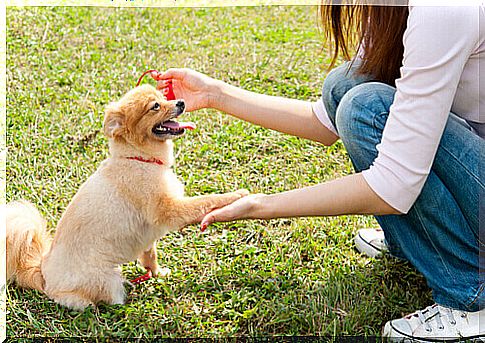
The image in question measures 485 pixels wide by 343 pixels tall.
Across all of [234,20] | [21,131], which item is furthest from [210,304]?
[234,20]

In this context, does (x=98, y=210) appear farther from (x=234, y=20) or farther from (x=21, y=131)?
(x=234, y=20)

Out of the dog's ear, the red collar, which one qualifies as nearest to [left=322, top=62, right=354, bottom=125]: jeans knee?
the red collar

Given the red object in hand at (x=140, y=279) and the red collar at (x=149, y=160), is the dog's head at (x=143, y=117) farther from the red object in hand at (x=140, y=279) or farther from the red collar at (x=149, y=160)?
the red object in hand at (x=140, y=279)

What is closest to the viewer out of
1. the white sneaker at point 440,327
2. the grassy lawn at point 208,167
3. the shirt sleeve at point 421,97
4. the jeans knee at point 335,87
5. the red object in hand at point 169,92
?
the shirt sleeve at point 421,97

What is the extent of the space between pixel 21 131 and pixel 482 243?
8.69ft

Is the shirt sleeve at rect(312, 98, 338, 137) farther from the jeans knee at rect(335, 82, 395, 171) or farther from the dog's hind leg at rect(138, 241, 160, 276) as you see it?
the dog's hind leg at rect(138, 241, 160, 276)

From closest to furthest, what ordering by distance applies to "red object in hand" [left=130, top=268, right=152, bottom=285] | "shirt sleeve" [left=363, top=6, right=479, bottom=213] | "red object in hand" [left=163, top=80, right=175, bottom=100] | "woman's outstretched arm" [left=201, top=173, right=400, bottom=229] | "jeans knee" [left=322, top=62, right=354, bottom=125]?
"shirt sleeve" [left=363, top=6, right=479, bottom=213] < "woman's outstretched arm" [left=201, top=173, right=400, bottom=229] < "jeans knee" [left=322, top=62, right=354, bottom=125] < "red object in hand" [left=130, top=268, right=152, bottom=285] < "red object in hand" [left=163, top=80, right=175, bottom=100]

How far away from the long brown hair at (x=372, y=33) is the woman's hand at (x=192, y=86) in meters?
0.57

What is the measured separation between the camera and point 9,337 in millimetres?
2348

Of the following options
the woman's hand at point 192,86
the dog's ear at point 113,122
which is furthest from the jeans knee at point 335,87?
the dog's ear at point 113,122

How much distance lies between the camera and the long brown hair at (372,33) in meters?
2.06

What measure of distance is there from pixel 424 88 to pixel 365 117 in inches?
12.6

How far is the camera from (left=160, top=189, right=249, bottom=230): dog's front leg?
97.3 inches

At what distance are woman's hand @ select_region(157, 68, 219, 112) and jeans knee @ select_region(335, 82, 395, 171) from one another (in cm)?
63
